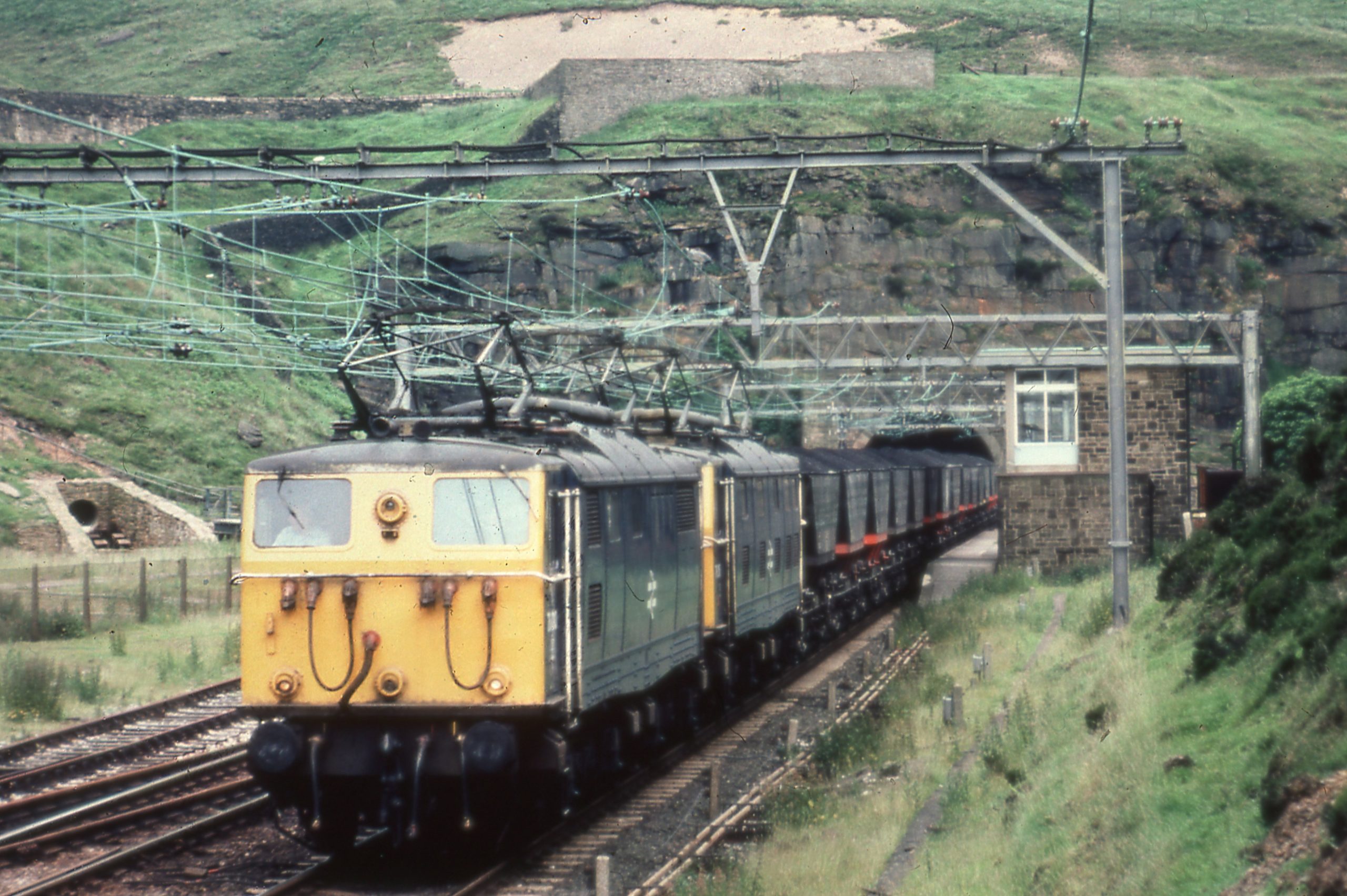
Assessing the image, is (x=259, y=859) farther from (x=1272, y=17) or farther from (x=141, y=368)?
(x=1272, y=17)

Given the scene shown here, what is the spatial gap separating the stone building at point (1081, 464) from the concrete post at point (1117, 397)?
15466 mm

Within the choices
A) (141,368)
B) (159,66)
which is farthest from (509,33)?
(141,368)

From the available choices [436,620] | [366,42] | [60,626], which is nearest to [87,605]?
[60,626]

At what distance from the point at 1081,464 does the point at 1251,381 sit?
520cm

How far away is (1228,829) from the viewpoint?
8.55 metres

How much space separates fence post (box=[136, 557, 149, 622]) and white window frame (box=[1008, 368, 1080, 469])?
66.2ft

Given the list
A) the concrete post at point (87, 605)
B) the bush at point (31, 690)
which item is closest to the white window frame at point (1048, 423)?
the concrete post at point (87, 605)

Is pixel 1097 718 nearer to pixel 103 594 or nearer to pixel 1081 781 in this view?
pixel 1081 781

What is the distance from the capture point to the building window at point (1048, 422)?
37.0 meters

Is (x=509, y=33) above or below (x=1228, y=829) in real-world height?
above

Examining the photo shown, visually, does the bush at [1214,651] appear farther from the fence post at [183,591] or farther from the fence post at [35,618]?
the fence post at [183,591]

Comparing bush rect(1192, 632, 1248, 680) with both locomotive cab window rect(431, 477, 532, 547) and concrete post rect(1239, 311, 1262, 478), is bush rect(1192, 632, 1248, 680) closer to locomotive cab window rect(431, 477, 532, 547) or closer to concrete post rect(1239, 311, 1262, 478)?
locomotive cab window rect(431, 477, 532, 547)

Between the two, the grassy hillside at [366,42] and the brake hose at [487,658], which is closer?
the brake hose at [487,658]

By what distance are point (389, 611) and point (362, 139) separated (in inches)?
2661
